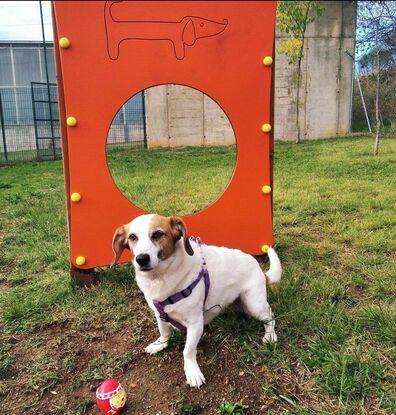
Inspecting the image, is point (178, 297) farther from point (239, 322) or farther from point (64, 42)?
point (64, 42)

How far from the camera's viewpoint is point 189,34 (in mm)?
3066

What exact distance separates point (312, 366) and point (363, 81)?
14407 mm

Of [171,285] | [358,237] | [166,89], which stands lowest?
[358,237]

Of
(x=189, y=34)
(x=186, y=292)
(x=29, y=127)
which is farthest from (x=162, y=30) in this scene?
(x=29, y=127)

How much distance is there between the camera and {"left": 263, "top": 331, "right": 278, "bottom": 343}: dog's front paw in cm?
239

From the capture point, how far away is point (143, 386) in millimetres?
2158

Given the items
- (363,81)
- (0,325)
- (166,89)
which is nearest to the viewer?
(0,325)

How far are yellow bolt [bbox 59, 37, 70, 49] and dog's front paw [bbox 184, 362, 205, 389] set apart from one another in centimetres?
220

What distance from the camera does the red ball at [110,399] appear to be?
192cm

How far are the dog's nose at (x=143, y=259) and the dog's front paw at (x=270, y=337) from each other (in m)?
0.88

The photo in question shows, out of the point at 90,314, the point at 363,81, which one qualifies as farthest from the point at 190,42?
the point at 363,81

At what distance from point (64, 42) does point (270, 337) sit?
2328mm

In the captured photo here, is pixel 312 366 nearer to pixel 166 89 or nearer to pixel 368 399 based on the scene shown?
pixel 368 399

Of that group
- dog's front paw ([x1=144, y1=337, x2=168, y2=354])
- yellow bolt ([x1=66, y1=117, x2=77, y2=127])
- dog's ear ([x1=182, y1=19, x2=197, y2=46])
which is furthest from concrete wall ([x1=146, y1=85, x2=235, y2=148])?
dog's front paw ([x1=144, y1=337, x2=168, y2=354])
